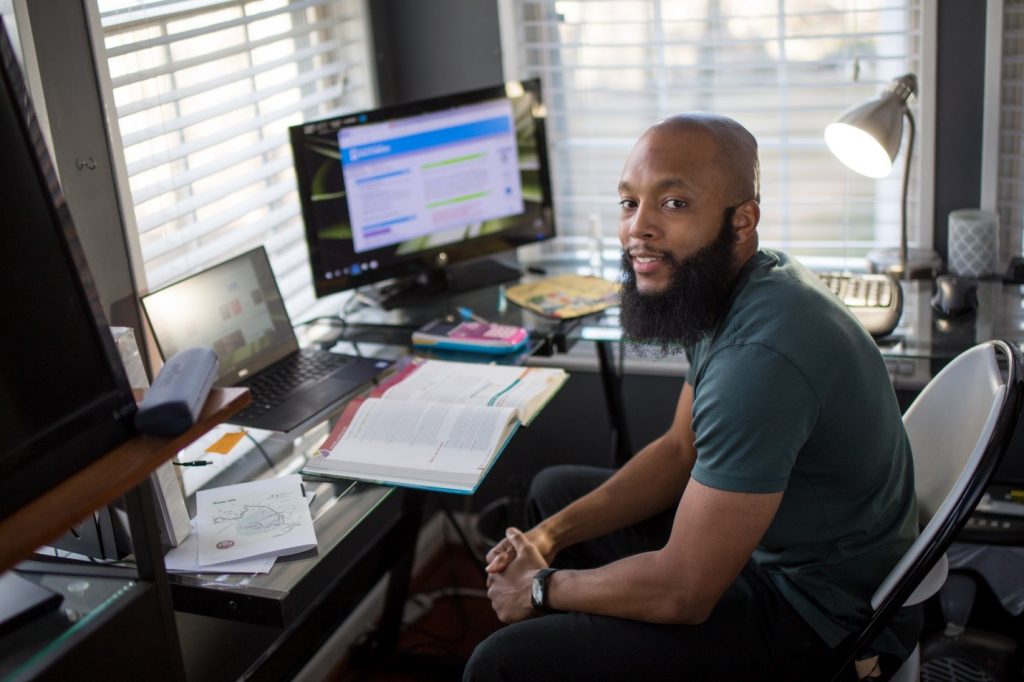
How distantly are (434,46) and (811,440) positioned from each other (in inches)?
69.2

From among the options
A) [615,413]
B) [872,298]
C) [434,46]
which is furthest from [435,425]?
[434,46]

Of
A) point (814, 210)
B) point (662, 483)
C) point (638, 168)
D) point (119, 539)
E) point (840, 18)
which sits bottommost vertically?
point (662, 483)

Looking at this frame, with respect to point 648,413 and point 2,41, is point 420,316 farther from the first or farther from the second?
point 2,41

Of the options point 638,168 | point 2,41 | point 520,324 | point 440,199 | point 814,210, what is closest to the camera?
point 2,41

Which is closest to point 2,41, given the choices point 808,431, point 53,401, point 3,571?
point 53,401

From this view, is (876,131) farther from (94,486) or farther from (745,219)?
(94,486)

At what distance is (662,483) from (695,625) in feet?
1.28

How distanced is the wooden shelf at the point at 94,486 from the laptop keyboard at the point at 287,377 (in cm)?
74

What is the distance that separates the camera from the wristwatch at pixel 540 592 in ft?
5.55

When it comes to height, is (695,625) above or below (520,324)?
below

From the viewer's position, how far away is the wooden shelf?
1.05 m

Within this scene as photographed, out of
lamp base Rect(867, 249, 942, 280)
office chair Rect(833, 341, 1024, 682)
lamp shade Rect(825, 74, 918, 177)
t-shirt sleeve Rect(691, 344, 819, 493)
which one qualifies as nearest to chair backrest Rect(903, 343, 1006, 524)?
office chair Rect(833, 341, 1024, 682)

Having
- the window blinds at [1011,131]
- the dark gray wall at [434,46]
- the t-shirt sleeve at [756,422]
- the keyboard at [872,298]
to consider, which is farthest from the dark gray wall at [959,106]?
the t-shirt sleeve at [756,422]

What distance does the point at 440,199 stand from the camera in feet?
8.35
